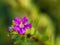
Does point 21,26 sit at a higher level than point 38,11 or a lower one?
lower

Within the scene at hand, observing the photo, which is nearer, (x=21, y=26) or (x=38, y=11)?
(x=21, y=26)

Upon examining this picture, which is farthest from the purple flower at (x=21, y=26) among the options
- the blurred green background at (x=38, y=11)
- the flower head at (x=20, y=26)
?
the blurred green background at (x=38, y=11)

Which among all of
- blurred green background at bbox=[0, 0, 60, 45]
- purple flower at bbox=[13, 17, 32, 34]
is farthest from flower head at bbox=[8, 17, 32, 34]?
blurred green background at bbox=[0, 0, 60, 45]

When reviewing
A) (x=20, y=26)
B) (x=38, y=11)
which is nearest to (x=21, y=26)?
(x=20, y=26)

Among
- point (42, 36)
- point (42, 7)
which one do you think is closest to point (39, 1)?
point (42, 7)

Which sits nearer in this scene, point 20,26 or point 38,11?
point 20,26

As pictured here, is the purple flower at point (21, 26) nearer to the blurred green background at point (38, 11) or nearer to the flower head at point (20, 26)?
the flower head at point (20, 26)

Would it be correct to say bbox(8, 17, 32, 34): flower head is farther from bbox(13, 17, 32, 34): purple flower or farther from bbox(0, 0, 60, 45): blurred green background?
bbox(0, 0, 60, 45): blurred green background

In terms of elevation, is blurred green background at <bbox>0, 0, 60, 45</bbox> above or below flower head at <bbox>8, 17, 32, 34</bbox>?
above

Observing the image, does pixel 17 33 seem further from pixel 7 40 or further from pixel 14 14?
pixel 14 14

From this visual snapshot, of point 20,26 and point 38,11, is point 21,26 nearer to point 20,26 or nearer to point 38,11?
point 20,26

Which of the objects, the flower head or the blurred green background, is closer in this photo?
the flower head
